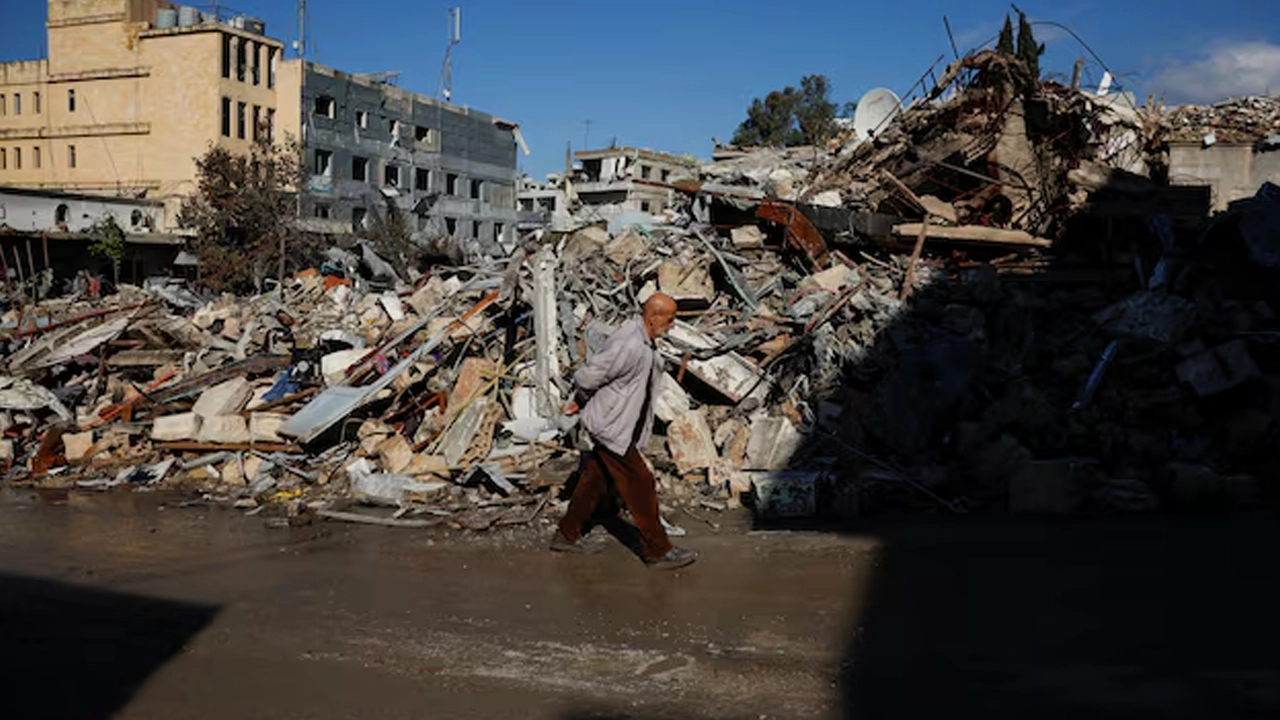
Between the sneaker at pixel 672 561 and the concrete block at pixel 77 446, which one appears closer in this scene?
the sneaker at pixel 672 561

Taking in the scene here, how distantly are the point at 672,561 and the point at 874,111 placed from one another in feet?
33.2

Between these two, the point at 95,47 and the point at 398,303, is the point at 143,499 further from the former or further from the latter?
the point at 95,47

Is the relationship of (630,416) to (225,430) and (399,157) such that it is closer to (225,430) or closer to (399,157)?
(225,430)

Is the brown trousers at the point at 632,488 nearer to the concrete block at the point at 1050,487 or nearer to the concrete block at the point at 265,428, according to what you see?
the concrete block at the point at 1050,487

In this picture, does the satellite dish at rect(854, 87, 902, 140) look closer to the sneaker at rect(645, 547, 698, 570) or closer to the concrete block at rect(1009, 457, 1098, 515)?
the concrete block at rect(1009, 457, 1098, 515)

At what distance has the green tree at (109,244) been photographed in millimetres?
30906

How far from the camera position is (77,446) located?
918cm

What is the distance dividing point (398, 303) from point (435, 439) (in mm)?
3324

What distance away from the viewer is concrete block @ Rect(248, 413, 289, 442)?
8.65 m

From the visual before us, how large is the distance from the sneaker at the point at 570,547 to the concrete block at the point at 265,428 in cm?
372

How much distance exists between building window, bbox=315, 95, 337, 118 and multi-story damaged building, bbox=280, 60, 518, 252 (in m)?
0.05

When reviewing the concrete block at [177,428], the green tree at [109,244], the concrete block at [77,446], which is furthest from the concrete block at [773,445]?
the green tree at [109,244]

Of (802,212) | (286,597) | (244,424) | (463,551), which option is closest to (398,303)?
(244,424)

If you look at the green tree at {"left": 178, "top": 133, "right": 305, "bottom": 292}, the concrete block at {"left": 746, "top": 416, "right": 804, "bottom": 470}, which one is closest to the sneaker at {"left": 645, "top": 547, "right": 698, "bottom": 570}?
the concrete block at {"left": 746, "top": 416, "right": 804, "bottom": 470}
